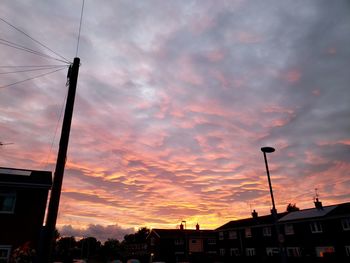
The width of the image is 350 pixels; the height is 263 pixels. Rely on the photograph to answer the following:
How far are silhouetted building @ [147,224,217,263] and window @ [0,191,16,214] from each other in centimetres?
5344

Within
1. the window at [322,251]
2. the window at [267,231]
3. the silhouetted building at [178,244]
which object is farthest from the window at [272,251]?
the silhouetted building at [178,244]

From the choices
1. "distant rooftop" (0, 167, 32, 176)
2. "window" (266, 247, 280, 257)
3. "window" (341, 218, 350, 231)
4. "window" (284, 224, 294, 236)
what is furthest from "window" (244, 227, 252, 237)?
"distant rooftop" (0, 167, 32, 176)

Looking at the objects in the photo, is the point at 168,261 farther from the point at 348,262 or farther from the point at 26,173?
the point at 26,173

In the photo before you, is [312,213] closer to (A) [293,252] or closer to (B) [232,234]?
(A) [293,252]

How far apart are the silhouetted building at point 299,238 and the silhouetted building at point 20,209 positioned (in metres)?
28.3

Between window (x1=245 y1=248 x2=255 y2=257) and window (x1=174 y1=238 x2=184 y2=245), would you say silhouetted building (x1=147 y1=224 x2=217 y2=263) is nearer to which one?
window (x1=174 y1=238 x2=184 y2=245)

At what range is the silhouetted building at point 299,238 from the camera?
36.7 m

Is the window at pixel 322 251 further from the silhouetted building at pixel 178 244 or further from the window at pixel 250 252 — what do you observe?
the silhouetted building at pixel 178 244

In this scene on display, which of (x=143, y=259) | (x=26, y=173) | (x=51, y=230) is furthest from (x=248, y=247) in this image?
(x=51, y=230)

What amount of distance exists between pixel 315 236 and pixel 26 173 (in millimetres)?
Answer: 38691

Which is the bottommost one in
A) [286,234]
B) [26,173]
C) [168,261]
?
[168,261]

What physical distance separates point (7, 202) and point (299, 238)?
39830 millimetres

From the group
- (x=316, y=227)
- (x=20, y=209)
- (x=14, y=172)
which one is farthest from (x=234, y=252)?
(x=14, y=172)

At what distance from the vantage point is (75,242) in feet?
528
